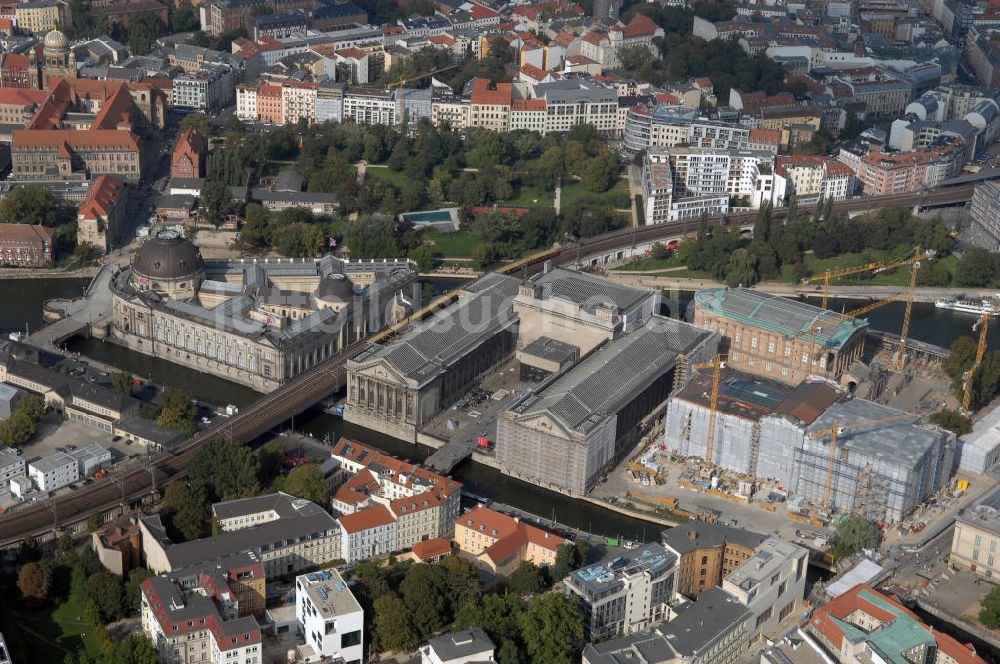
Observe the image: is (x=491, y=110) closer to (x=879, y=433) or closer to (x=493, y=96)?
(x=493, y=96)

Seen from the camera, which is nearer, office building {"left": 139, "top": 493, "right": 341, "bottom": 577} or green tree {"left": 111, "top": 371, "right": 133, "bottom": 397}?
office building {"left": 139, "top": 493, "right": 341, "bottom": 577}

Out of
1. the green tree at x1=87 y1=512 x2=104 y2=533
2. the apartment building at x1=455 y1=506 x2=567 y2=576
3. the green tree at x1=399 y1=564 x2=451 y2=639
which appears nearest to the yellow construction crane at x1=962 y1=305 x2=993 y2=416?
the apartment building at x1=455 y1=506 x2=567 y2=576

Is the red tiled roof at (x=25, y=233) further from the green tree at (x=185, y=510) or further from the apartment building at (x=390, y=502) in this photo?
the apartment building at (x=390, y=502)

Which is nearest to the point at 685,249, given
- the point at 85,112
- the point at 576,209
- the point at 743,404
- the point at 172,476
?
the point at 576,209

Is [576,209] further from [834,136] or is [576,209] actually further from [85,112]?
[85,112]

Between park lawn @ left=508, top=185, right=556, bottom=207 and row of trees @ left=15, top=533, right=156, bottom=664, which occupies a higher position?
park lawn @ left=508, top=185, right=556, bottom=207

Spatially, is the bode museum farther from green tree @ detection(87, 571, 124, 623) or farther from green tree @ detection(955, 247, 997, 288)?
green tree @ detection(955, 247, 997, 288)
